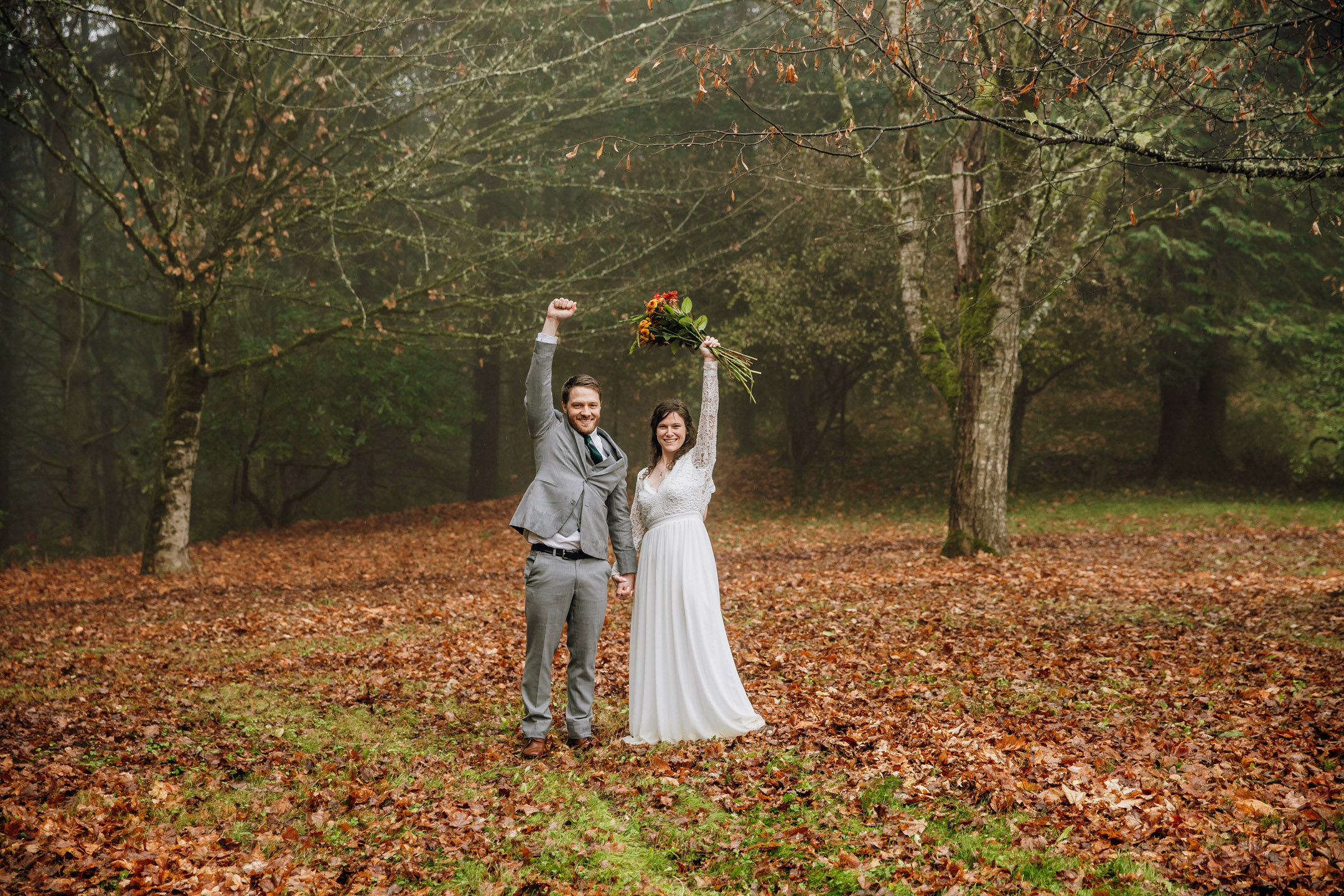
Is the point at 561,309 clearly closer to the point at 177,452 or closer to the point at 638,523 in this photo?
the point at 638,523

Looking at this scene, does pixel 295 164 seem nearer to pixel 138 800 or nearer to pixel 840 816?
pixel 138 800

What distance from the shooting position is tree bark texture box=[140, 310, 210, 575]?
44.5 feet

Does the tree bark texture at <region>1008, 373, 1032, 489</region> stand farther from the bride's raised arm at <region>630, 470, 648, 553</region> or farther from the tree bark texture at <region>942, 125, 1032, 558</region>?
the bride's raised arm at <region>630, 470, 648, 553</region>

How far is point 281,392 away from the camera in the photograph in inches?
835

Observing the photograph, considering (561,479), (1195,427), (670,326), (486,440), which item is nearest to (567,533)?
(561,479)

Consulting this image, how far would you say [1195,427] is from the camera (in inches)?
854

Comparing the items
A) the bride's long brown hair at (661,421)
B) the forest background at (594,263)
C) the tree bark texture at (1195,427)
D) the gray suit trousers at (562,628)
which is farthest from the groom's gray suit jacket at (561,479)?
the tree bark texture at (1195,427)

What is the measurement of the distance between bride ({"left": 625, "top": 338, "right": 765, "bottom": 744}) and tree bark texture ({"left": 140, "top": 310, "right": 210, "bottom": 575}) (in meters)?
10.7

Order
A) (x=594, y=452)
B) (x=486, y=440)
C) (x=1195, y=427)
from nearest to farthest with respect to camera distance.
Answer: (x=594, y=452) < (x=1195, y=427) < (x=486, y=440)

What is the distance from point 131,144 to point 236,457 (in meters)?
9.27

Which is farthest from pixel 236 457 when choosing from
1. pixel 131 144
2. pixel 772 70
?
pixel 772 70

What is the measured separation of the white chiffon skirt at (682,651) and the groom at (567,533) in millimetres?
276

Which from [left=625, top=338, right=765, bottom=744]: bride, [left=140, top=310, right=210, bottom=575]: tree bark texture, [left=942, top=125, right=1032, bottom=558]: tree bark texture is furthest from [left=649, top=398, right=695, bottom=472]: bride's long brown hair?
[left=140, top=310, right=210, bottom=575]: tree bark texture

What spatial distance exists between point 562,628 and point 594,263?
10.4m
